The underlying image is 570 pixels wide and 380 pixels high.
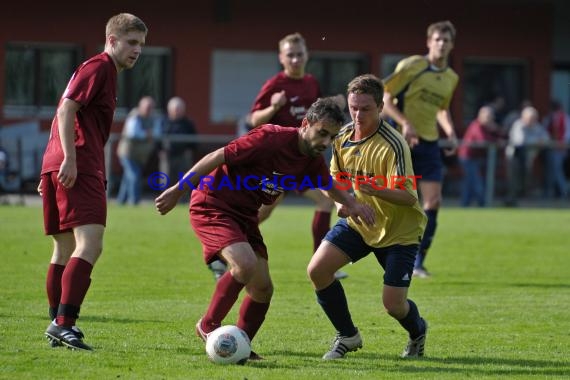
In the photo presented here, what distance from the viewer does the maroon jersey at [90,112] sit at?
7.12m

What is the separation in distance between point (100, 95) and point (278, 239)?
8.15 meters

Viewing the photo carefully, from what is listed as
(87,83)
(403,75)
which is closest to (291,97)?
(403,75)

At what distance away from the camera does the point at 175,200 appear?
22.4 ft

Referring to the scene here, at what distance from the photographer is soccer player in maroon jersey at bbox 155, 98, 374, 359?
6.85 m

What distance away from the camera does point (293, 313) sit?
908 centimetres

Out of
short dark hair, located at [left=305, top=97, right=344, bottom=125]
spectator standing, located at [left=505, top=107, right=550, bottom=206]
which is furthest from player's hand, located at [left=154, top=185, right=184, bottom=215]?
spectator standing, located at [left=505, top=107, right=550, bottom=206]

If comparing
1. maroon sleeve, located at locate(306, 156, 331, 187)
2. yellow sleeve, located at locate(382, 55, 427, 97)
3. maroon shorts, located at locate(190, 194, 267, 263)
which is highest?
yellow sleeve, located at locate(382, 55, 427, 97)

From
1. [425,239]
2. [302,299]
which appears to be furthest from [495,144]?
[302,299]

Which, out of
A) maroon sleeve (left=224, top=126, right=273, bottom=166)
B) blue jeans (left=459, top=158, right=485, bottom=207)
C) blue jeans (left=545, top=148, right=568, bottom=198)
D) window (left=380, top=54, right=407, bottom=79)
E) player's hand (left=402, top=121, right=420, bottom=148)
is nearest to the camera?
maroon sleeve (left=224, top=126, right=273, bottom=166)

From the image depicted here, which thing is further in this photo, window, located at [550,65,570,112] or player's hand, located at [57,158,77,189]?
window, located at [550,65,570,112]

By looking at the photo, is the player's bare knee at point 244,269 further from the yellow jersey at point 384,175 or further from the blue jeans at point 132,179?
the blue jeans at point 132,179

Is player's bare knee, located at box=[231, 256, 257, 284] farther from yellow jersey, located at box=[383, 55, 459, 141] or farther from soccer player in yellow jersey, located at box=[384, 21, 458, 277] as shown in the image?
yellow jersey, located at box=[383, 55, 459, 141]

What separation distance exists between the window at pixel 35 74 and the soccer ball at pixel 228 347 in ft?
62.8

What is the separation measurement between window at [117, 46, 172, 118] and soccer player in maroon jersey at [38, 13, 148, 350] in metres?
18.9
